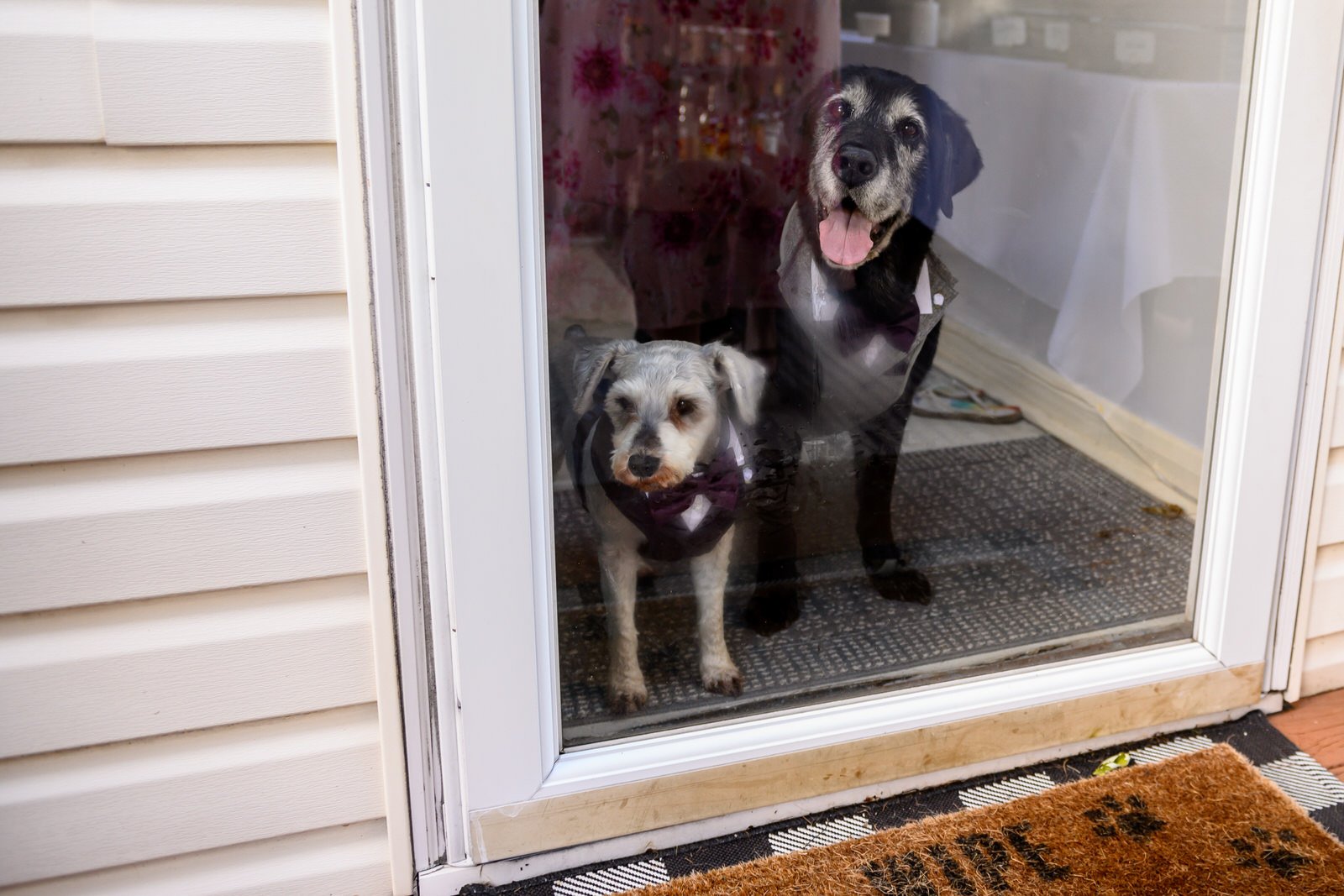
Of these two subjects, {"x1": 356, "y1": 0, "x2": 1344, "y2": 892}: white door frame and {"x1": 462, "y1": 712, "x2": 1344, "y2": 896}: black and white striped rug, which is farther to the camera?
{"x1": 462, "y1": 712, "x2": 1344, "y2": 896}: black and white striped rug

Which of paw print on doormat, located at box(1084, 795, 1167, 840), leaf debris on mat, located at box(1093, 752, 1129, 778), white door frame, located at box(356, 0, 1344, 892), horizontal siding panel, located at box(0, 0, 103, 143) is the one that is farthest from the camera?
leaf debris on mat, located at box(1093, 752, 1129, 778)

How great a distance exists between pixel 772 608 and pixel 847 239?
66cm

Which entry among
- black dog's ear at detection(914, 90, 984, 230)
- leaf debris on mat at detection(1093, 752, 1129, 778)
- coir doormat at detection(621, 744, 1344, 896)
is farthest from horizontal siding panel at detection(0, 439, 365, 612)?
leaf debris on mat at detection(1093, 752, 1129, 778)

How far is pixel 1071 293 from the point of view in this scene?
237 cm

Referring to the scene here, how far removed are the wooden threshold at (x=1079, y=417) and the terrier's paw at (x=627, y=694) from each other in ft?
2.92

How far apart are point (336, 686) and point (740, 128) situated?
1.32m

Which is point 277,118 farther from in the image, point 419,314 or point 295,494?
point 295,494

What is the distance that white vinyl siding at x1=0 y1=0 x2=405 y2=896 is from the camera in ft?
3.89

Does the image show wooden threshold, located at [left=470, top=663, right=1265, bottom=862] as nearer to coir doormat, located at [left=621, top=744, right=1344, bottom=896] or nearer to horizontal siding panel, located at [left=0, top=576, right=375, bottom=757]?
coir doormat, located at [left=621, top=744, right=1344, bottom=896]

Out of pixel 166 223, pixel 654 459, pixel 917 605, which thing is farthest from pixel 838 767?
pixel 166 223

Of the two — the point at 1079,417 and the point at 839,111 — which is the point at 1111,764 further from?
the point at 839,111

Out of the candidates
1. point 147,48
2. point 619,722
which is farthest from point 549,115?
point 619,722

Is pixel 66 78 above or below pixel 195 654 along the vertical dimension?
above

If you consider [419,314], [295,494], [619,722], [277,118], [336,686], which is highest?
[277,118]
